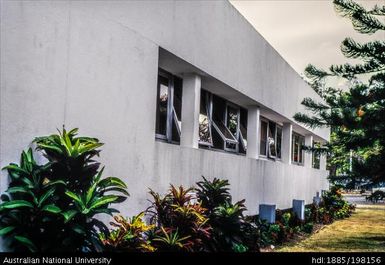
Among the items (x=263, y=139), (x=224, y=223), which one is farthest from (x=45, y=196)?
(x=263, y=139)

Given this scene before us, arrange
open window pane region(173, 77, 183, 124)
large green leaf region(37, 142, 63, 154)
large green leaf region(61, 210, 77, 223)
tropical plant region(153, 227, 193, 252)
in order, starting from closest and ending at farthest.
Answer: large green leaf region(61, 210, 77, 223) → large green leaf region(37, 142, 63, 154) → tropical plant region(153, 227, 193, 252) → open window pane region(173, 77, 183, 124)

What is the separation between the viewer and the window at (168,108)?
8.37 meters

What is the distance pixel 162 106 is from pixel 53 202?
4.37 meters

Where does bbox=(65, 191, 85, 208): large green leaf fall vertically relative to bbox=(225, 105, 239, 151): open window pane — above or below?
below

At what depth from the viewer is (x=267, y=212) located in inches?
479

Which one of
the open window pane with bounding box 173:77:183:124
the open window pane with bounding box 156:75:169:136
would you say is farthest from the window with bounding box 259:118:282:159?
the open window pane with bounding box 156:75:169:136

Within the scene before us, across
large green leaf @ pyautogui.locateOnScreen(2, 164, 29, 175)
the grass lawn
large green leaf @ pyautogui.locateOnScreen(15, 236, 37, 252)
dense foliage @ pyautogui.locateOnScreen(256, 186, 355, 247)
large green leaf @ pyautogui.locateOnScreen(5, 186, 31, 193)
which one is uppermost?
large green leaf @ pyautogui.locateOnScreen(2, 164, 29, 175)

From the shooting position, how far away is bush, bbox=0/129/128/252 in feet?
13.8

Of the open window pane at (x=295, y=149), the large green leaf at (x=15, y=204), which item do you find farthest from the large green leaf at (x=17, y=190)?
the open window pane at (x=295, y=149)

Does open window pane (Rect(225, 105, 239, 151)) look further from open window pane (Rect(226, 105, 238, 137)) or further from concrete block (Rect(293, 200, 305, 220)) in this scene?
concrete block (Rect(293, 200, 305, 220))

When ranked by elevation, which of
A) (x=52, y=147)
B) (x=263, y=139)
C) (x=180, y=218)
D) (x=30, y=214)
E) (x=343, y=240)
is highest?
(x=263, y=139)

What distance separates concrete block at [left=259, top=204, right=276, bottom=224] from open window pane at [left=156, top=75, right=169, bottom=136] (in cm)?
470

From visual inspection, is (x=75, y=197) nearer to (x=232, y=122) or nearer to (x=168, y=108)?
(x=168, y=108)

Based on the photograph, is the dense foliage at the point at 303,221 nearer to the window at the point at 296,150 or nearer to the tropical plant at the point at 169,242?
the window at the point at 296,150
